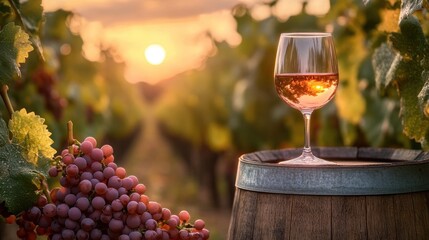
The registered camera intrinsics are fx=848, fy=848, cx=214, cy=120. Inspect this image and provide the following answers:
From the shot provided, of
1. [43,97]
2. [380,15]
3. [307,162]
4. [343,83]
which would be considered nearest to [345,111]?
[343,83]

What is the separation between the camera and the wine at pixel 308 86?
2.58m

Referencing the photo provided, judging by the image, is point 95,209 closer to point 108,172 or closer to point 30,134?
point 108,172

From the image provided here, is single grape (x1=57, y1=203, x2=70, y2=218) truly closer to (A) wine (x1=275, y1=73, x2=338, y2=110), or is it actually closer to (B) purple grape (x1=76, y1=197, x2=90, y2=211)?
(B) purple grape (x1=76, y1=197, x2=90, y2=211)

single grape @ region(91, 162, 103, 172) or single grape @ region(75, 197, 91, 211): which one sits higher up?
single grape @ region(91, 162, 103, 172)

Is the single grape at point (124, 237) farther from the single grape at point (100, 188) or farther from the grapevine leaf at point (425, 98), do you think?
the grapevine leaf at point (425, 98)

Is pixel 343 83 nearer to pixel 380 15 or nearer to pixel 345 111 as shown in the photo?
pixel 345 111

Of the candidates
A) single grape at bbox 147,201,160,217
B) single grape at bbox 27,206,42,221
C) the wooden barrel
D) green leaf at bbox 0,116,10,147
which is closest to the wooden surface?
the wooden barrel

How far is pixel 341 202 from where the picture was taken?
2.35m

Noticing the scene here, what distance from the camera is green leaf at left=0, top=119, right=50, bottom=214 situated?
2.30 m

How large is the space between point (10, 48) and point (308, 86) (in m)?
0.89

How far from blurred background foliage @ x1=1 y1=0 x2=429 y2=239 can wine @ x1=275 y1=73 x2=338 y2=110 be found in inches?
7.4

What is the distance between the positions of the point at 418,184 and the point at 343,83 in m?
3.19

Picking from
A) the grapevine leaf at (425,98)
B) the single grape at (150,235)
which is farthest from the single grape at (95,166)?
the grapevine leaf at (425,98)

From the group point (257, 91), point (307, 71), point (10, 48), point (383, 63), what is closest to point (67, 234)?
point (10, 48)
